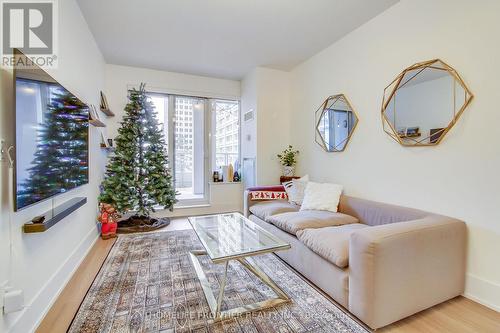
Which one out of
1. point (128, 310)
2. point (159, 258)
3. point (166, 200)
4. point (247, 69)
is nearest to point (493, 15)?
point (247, 69)

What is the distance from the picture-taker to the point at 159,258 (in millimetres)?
2506

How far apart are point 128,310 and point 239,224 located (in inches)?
45.4

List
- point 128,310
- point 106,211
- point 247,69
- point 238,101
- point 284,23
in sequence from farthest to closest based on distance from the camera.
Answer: point 238,101, point 247,69, point 106,211, point 284,23, point 128,310

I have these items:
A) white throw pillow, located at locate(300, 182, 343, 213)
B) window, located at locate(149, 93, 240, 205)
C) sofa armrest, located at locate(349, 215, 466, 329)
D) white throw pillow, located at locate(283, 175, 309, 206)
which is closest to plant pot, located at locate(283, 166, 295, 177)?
white throw pillow, located at locate(283, 175, 309, 206)

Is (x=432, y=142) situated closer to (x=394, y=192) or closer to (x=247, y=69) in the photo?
(x=394, y=192)

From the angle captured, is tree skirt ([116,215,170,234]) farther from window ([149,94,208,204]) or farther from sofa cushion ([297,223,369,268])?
sofa cushion ([297,223,369,268])

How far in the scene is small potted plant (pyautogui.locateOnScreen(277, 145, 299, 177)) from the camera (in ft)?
13.0

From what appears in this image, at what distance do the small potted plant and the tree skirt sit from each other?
216 cm

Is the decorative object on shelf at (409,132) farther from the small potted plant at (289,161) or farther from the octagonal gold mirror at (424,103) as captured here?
the small potted plant at (289,161)

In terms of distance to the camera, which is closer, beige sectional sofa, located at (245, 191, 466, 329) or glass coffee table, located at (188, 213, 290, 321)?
beige sectional sofa, located at (245, 191, 466, 329)

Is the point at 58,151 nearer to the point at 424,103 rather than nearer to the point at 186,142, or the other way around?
the point at 186,142

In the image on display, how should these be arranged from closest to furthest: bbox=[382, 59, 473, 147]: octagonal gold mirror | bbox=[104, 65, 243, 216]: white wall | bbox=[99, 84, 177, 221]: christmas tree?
bbox=[382, 59, 473, 147]: octagonal gold mirror → bbox=[99, 84, 177, 221]: christmas tree → bbox=[104, 65, 243, 216]: white wall

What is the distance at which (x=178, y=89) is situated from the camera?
430 centimetres

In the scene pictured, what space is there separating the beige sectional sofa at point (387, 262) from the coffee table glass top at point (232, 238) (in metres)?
0.39
